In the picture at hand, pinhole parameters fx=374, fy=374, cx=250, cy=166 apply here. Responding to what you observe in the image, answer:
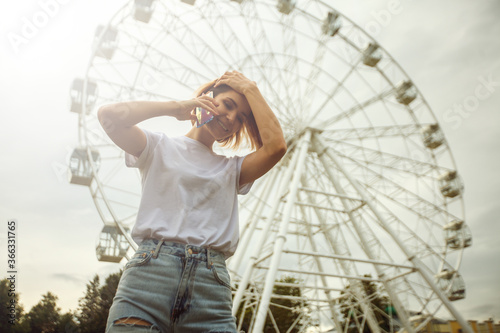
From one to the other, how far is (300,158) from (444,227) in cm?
819

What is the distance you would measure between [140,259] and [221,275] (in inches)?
13.6

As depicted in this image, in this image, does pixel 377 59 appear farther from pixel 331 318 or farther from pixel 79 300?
pixel 79 300

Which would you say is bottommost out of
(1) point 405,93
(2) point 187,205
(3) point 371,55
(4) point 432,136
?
(2) point 187,205

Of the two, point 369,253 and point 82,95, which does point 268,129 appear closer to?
point 369,253

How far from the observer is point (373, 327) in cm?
1123

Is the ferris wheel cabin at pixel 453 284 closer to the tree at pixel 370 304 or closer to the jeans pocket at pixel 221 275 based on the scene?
the tree at pixel 370 304

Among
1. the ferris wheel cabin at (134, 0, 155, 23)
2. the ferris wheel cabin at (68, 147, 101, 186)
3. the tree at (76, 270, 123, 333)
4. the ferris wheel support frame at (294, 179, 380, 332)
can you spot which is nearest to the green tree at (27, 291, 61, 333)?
the tree at (76, 270, 123, 333)

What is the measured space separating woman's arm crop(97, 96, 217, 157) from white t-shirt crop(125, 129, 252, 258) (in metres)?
0.08

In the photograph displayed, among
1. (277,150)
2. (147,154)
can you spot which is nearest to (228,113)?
(277,150)

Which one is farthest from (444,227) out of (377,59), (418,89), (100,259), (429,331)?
(429,331)

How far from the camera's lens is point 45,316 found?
4509 centimetres

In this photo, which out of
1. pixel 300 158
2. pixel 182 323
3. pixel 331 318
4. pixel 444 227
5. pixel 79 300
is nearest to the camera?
pixel 182 323

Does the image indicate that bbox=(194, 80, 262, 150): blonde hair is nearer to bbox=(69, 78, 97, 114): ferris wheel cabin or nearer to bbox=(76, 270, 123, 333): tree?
bbox=(69, 78, 97, 114): ferris wheel cabin

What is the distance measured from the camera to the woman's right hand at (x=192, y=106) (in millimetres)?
1708
